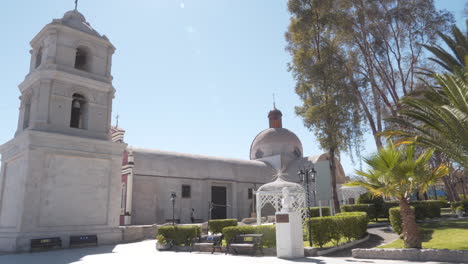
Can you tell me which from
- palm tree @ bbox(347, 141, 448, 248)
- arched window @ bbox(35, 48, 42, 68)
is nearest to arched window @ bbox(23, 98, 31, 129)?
arched window @ bbox(35, 48, 42, 68)

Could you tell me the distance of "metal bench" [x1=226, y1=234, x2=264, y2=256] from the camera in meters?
13.0

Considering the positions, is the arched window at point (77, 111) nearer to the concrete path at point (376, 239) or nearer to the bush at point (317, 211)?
the concrete path at point (376, 239)

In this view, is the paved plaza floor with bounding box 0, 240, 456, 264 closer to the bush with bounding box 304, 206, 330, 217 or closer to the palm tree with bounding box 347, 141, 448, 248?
the palm tree with bounding box 347, 141, 448, 248

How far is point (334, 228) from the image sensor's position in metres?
13.2

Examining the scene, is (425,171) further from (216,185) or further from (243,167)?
(243,167)

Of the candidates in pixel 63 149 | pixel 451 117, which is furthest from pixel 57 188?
pixel 451 117

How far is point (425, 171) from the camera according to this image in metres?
10.8

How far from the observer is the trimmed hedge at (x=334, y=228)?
12938 millimetres

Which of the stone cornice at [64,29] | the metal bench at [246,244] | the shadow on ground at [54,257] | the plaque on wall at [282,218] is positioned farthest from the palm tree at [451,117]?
the stone cornice at [64,29]

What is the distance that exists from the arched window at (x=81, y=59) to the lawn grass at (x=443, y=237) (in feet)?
62.0

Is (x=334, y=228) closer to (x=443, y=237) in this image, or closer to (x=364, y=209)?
(x=443, y=237)

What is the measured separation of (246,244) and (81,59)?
15803 millimetres

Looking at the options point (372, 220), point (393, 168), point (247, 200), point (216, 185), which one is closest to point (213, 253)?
point (393, 168)

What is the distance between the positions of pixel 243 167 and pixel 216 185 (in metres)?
5.04
